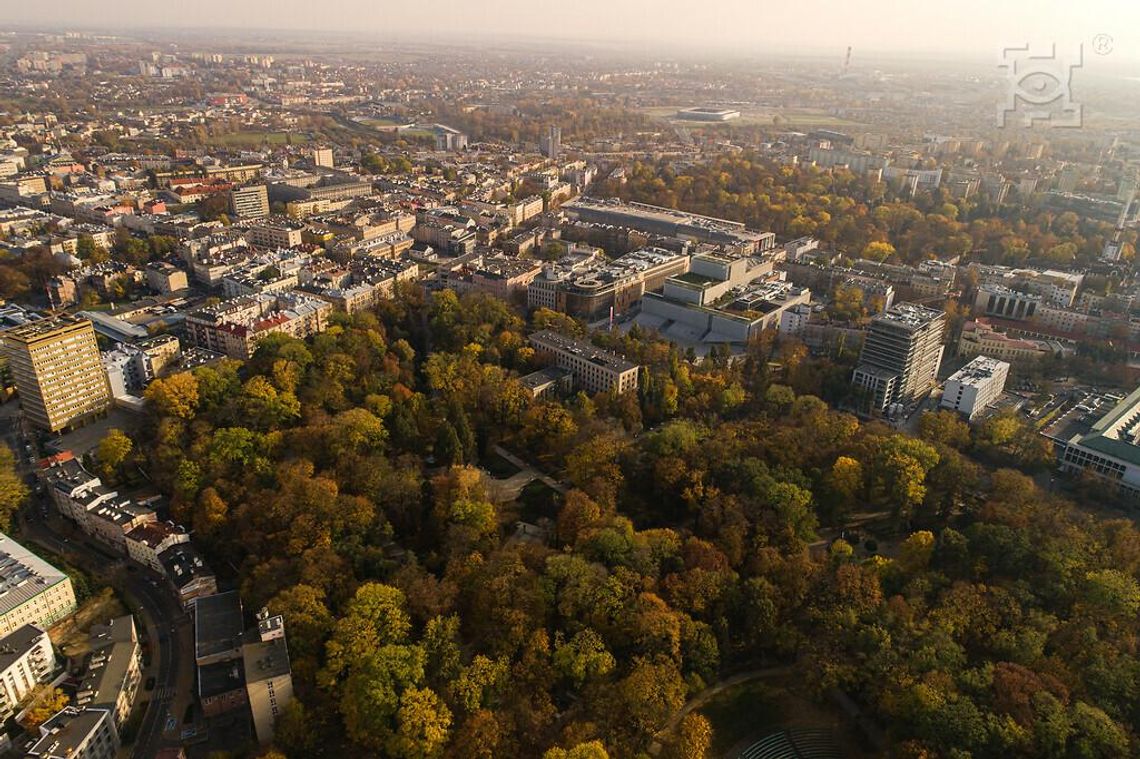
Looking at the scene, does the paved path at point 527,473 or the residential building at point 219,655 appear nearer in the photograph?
the residential building at point 219,655

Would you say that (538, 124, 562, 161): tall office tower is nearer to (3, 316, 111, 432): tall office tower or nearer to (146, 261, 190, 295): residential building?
(146, 261, 190, 295): residential building

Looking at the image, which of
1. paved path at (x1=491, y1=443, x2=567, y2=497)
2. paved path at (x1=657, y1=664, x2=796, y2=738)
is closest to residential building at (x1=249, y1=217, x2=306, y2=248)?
paved path at (x1=491, y1=443, x2=567, y2=497)

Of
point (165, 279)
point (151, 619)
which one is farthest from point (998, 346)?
point (165, 279)

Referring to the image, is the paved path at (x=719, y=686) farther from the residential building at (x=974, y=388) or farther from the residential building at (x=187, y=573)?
the residential building at (x=974, y=388)

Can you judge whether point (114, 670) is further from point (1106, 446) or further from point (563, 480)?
point (1106, 446)

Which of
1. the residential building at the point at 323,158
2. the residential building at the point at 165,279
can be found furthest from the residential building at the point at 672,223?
the residential building at the point at 165,279

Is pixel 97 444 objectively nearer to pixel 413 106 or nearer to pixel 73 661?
pixel 73 661

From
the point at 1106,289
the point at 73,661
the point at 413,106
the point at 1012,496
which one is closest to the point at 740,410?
the point at 1012,496

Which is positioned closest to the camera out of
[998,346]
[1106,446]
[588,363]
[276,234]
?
[1106,446]
